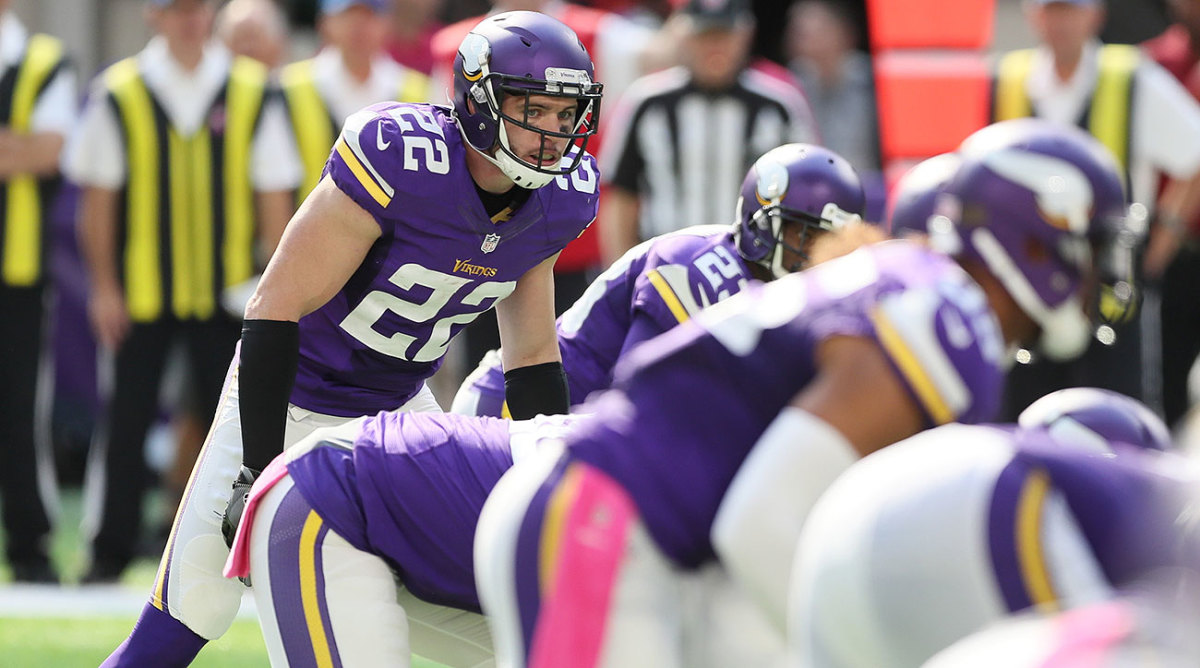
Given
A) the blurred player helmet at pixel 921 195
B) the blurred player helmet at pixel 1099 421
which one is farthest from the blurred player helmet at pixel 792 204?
the blurred player helmet at pixel 921 195

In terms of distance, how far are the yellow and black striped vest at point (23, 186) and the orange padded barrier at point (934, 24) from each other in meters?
3.34

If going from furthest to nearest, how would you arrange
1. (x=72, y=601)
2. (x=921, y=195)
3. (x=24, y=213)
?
1. (x=24, y=213)
2. (x=72, y=601)
3. (x=921, y=195)

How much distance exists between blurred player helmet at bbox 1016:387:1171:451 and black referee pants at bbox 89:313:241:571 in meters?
3.72

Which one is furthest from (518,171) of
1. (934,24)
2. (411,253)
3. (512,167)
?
(934,24)

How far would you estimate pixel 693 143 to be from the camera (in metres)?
6.28

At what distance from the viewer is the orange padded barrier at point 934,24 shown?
718 cm

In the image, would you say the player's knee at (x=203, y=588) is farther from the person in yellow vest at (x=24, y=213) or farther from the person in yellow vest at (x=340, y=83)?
the person in yellow vest at (x=340, y=83)

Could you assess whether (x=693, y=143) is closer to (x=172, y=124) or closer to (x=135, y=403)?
(x=172, y=124)

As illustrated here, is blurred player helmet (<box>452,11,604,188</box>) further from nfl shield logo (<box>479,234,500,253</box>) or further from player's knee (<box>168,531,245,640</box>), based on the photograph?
player's knee (<box>168,531,245,640</box>)

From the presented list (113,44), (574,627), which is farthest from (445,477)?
(113,44)

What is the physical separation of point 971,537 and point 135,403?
15.3 feet

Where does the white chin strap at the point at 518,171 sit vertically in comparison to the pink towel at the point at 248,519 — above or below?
above

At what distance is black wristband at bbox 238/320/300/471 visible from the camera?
3.28 meters

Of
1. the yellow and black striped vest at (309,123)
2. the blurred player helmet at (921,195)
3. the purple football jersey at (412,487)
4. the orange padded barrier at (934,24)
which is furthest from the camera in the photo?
the orange padded barrier at (934,24)
